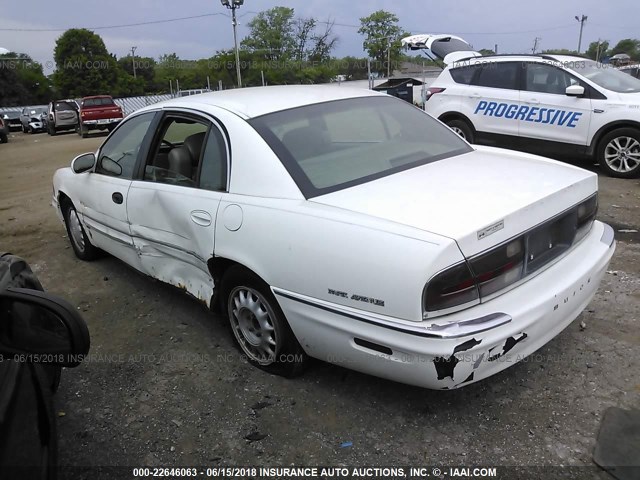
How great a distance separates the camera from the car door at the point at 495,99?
318 inches

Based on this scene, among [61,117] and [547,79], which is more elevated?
[547,79]

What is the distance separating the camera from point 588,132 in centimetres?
739

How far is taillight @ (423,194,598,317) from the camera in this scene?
7.19 ft

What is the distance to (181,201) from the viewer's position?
10.8 ft

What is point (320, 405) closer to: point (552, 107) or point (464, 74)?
point (552, 107)

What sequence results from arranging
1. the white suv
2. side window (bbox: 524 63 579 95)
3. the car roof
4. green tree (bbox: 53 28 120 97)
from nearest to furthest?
the car roof → the white suv → side window (bbox: 524 63 579 95) → green tree (bbox: 53 28 120 97)

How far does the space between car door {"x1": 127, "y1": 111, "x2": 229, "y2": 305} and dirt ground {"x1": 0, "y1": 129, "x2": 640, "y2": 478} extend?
19.7 inches

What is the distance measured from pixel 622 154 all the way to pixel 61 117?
963 inches

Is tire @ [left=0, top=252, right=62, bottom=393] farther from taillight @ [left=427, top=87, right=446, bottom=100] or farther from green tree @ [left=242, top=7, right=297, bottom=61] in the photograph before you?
green tree @ [left=242, top=7, right=297, bottom=61]

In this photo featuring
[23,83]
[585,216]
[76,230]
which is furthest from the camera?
[23,83]

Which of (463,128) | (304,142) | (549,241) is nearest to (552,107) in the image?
(463,128)

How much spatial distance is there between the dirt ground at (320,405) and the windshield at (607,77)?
4.69 meters

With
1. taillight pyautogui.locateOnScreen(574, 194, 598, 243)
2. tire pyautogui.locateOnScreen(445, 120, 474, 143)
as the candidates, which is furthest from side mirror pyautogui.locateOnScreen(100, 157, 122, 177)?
tire pyautogui.locateOnScreen(445, 120, 474, 143)

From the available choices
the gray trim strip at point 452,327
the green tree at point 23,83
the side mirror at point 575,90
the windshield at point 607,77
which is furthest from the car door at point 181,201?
the green tree at point 23,83
